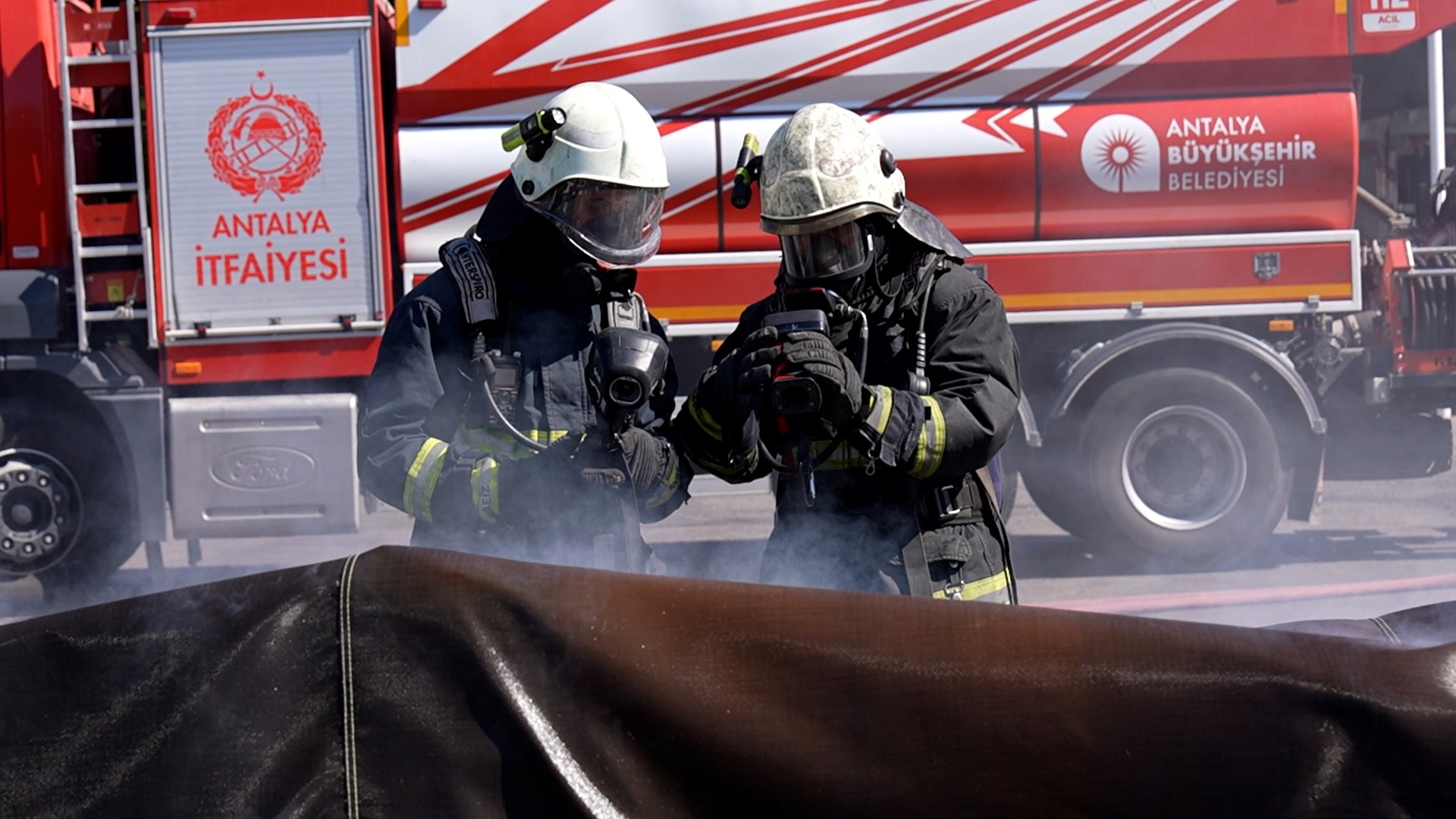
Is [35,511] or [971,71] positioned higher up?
[971,71]

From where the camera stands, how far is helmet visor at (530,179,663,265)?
2.67 meters

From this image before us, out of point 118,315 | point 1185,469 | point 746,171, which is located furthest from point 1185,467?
point 118,315

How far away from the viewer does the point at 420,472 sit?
2.48m

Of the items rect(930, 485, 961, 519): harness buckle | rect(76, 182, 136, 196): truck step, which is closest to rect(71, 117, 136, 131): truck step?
rect(76, 182, 136, 196): truck step

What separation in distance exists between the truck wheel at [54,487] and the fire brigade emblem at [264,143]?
1.36m

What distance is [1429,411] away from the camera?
249 inches

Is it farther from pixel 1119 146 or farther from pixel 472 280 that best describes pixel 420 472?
pixel 1119 146

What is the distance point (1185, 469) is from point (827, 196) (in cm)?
440

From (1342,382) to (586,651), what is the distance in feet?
18.9

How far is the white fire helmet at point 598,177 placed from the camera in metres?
2.68

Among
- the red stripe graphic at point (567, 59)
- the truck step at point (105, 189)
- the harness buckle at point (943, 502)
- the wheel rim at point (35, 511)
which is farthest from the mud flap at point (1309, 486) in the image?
the wheel rim at point (35, 511)

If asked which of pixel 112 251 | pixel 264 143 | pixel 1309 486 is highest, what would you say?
pixel 264 143

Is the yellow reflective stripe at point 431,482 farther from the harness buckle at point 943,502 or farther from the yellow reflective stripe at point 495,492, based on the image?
the harness buckle at point 943,502

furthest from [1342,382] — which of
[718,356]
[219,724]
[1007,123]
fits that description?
[219,724]
